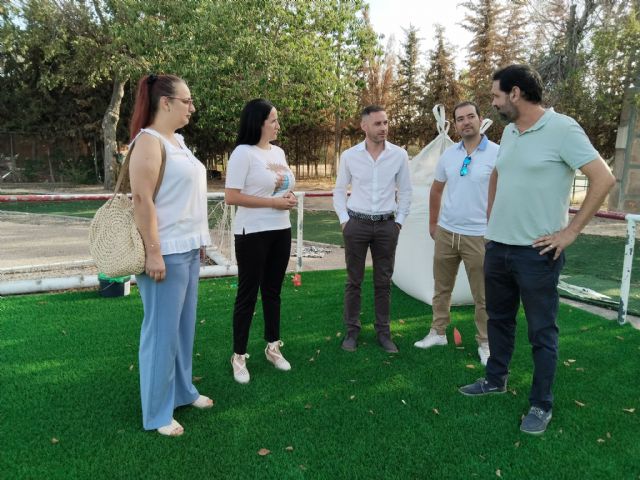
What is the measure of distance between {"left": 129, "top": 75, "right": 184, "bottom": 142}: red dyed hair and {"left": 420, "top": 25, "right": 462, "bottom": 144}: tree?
1008 inches

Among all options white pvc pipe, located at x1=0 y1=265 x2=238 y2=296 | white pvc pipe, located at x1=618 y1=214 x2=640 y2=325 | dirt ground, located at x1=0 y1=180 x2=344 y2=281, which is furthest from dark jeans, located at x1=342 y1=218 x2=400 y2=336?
white pvc pipe, located at x1=0 y1=265 x2=238 y2=296

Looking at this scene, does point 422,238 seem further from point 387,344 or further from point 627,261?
point 627,261

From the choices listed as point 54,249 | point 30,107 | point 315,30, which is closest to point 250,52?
point 315,30

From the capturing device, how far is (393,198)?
3783mm

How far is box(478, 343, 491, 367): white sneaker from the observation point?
12.1 feet

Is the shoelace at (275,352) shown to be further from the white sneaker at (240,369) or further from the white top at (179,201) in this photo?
the white top at (179,201)

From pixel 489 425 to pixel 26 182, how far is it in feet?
78.6

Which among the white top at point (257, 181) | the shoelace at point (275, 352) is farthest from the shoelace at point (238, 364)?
the white top at point (257, 181)

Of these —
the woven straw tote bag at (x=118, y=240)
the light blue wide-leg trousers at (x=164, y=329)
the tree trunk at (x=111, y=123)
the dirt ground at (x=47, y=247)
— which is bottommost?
the dirt ground at (x=47, y=247)

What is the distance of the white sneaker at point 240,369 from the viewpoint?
3.30 m

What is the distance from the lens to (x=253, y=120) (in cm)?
310

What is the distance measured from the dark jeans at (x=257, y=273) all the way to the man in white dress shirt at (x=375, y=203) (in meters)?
0.67

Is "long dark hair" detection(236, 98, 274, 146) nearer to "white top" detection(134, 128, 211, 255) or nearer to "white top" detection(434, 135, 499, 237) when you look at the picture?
"white top" detection(134, 128, 211, 255)

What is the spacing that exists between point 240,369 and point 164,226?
1.32 m
